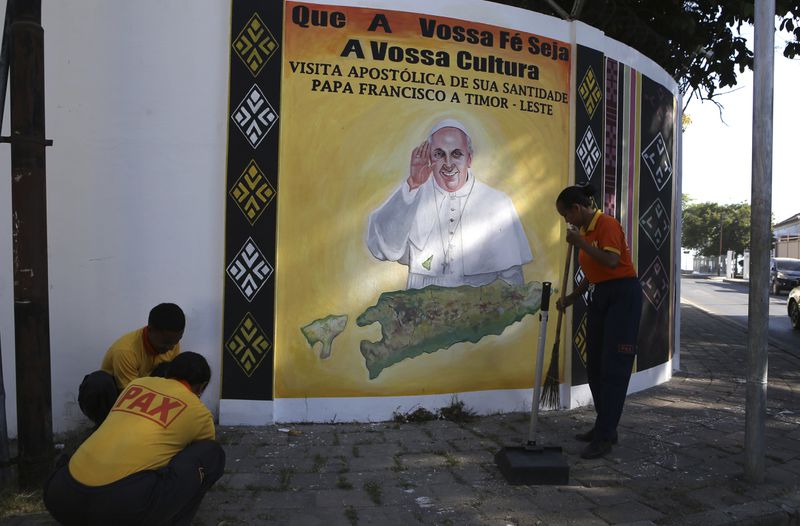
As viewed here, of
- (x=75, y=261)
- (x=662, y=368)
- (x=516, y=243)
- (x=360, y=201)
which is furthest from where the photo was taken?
(x=662, y=368)

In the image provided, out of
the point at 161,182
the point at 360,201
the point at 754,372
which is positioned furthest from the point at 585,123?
the point at 161,182

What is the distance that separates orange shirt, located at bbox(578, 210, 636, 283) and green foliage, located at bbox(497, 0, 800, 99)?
506 centimetres

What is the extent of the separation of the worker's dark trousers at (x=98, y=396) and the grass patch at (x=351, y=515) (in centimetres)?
157

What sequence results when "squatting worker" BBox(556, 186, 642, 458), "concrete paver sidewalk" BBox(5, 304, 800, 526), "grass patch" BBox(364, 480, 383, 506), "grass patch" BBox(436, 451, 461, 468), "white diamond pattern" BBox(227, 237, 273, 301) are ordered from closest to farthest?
"concrete paver sidewalk" BBox(5, 304, 800, 526)
"grass patch" BBox(364, 480, 383, 506)
"grass patch" BBox(436, 451, 461, 468)
"squatting worker" BBox(556, 186, 642, 458)
"white diamond pattern" BBox(227, 237, 273, 301)

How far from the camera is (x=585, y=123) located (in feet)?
18.1

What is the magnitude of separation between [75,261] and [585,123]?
4.49 m

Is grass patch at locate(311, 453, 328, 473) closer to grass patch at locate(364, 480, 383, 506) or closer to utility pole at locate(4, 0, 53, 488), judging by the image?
grass patch at locate(364, 480, 383, 506)

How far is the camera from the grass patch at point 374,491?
336cm

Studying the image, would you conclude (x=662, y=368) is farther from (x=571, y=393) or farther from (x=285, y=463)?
(x=285, y=463)

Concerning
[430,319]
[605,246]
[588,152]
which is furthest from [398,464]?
[588,152]

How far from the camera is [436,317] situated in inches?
197

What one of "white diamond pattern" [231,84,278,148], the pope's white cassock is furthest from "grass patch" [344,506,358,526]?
"white diamond pattern" [231,84,278,148]

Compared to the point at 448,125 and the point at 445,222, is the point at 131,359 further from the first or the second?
the point at 448,125

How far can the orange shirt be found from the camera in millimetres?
4121
